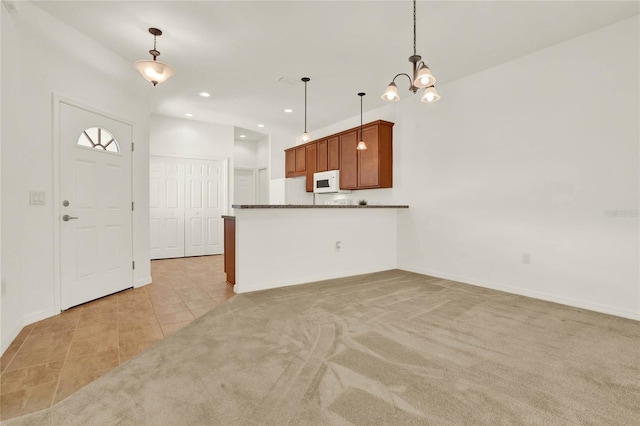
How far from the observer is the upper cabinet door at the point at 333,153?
19.1 ft

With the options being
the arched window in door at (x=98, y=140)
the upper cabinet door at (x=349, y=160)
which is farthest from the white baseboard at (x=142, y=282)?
the upper cabinet door at (x=349, y=160)

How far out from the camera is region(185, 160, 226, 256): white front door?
21.0 ft

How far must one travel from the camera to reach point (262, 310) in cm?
297

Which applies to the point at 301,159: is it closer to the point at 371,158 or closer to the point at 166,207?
the point at 371,158

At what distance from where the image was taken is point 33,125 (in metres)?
2.73

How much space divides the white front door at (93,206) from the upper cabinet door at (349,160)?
3354 mm

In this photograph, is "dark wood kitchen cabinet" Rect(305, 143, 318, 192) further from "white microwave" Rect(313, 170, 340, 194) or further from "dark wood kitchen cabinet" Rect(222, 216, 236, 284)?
"dark wood kitchen cabinet" Rect(222, 216, 236, 284)

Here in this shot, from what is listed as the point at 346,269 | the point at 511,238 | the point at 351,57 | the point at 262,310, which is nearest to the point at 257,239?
the point at 262,310

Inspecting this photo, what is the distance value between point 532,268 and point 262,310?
10.0 ft

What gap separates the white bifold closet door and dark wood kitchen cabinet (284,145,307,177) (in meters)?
1.50

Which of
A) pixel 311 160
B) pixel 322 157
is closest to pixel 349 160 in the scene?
pixel 322 157

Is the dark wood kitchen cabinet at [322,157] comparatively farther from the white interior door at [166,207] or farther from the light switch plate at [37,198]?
the light switch plate at [37,198]

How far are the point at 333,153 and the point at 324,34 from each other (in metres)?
2.88

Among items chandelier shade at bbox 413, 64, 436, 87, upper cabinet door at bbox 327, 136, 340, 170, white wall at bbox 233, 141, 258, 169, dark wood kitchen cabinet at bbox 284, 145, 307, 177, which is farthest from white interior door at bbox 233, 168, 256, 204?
chandelier shade at bbox 413, 64, 436, 87
